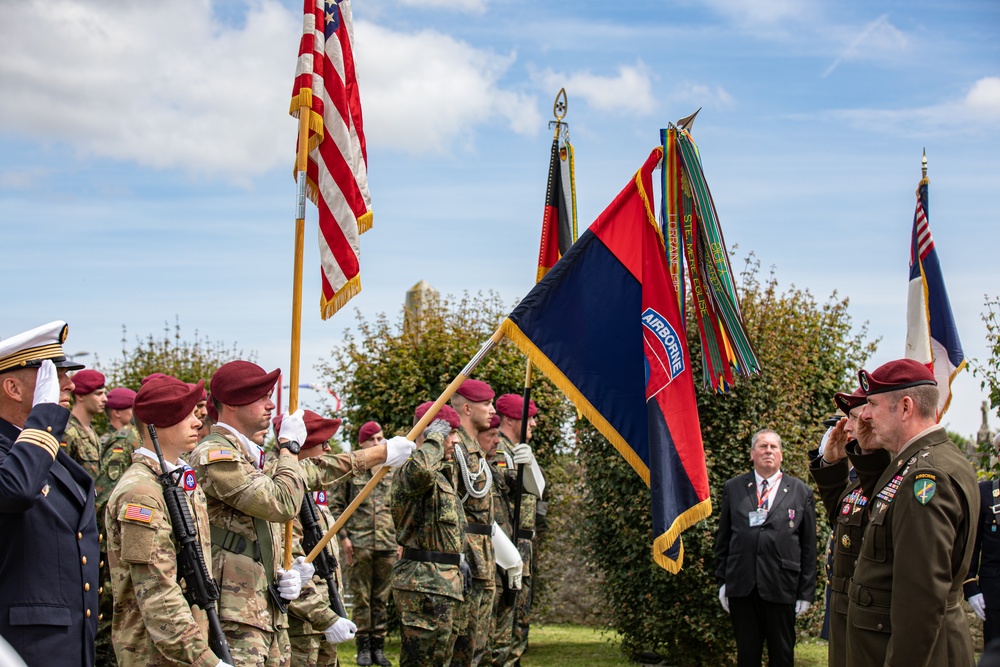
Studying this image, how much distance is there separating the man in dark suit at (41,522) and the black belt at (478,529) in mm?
4362

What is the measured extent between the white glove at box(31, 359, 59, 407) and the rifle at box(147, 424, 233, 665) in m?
0.58

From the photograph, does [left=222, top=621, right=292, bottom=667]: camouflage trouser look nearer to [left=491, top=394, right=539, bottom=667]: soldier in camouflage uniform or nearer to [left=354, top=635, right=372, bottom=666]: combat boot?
[left=491, top=394, right=539, bottom=667]: soldier in camouflage uniform

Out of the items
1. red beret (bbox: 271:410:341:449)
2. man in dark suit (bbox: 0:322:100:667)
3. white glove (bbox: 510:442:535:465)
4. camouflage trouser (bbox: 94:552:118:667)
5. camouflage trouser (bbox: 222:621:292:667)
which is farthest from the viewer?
white glove (bbox: 510:442:535:465)

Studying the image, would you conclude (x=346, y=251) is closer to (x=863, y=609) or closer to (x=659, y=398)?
(x=659, y=398)

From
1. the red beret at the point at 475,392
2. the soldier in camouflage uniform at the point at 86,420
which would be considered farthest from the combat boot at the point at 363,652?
the red beret at the point at 475,392

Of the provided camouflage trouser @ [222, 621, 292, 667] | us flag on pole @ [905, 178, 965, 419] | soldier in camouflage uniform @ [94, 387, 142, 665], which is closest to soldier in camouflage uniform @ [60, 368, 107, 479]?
soldier in camouflage uniform @ [94, 387, 142, 665]

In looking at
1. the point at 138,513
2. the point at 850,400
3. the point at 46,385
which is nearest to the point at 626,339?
the point at 850,400

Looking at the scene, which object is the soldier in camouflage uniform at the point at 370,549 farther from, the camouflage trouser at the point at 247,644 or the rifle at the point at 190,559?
the rifle at the point at 190,559

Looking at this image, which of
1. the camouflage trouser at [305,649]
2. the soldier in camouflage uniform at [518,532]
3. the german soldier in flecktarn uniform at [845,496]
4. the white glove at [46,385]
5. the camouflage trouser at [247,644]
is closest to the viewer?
the white glove at [46,385]

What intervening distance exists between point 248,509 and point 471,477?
139 inches

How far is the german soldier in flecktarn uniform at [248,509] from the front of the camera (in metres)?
4.90

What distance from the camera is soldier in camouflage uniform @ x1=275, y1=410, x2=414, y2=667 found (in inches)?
224

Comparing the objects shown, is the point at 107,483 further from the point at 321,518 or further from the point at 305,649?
the point at 305,649

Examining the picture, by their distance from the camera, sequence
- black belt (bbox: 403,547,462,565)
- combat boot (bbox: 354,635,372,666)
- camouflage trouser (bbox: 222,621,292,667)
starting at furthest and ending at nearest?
combat boot (bbox: 354,635,372,666), black belt (bbox: 403,547,462,565), camouflage trouser (bbox: 222,621,292,667)
